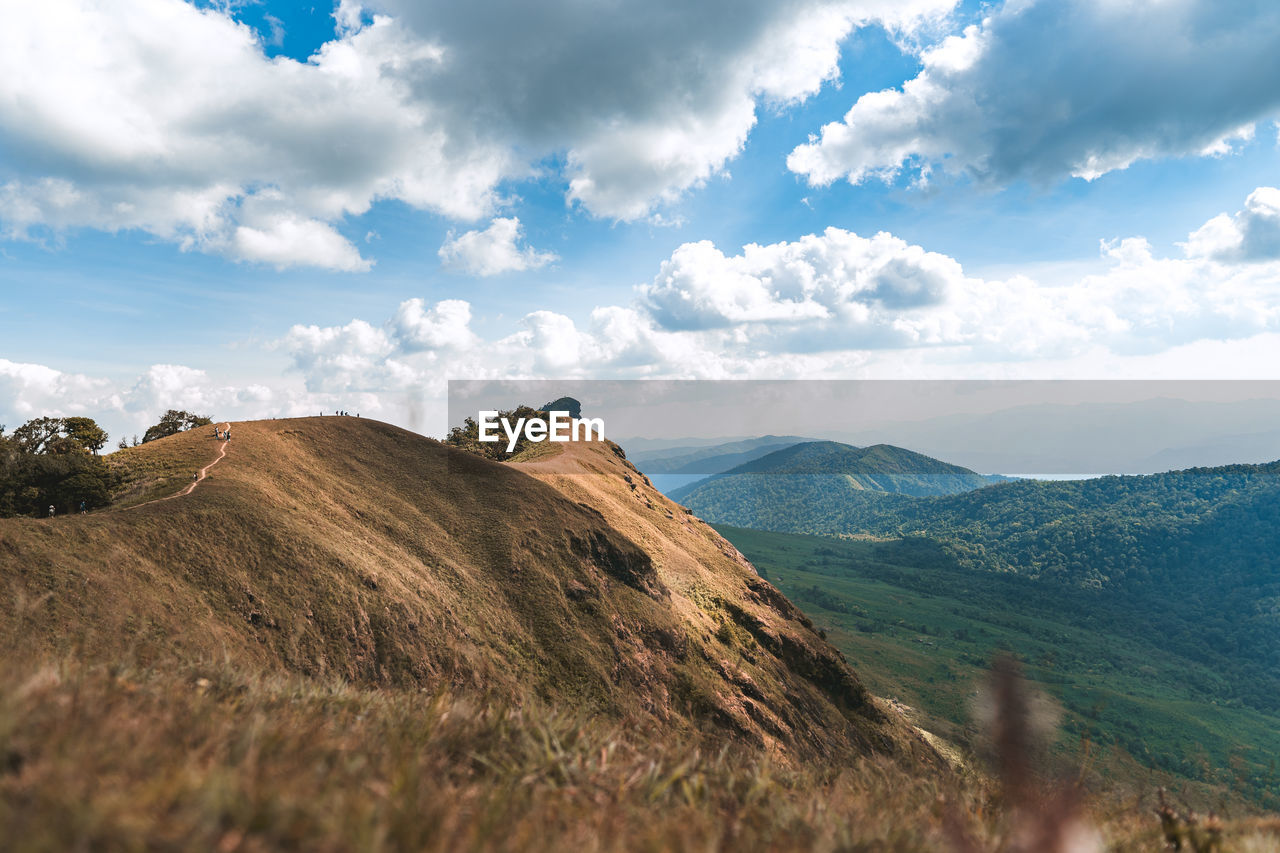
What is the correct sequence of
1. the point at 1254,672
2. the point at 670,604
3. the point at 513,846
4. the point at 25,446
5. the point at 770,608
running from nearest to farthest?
the point at 513,846, the point at 25,446, the point at 670,604, the point at 770,608, the point at 1254,672

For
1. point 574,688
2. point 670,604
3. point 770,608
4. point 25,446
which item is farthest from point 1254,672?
point 25,446

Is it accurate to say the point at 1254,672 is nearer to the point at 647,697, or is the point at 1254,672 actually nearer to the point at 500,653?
the point at 647,697

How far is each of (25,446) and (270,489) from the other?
20159 mm

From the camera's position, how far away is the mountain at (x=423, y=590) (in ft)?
78.8

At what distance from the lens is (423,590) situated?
38.0 m

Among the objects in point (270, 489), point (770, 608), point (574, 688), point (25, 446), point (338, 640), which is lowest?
point (770, 608)

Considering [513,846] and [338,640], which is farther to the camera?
[338,640]

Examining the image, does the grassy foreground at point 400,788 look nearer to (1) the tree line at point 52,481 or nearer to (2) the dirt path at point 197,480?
(2) the dirt path at point 197,480

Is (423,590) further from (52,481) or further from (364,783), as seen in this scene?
(364,783)

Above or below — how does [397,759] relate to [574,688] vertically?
above

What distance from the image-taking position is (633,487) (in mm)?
95500

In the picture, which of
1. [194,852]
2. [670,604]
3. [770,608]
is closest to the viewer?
[194,852]

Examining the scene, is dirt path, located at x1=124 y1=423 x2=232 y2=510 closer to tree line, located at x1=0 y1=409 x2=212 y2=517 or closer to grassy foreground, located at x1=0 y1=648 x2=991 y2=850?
tree line, located at x1=0 y1=409 x2=212 y2=517

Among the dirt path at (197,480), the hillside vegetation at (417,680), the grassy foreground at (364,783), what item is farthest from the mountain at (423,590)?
the grassy foreground at (364,783)
